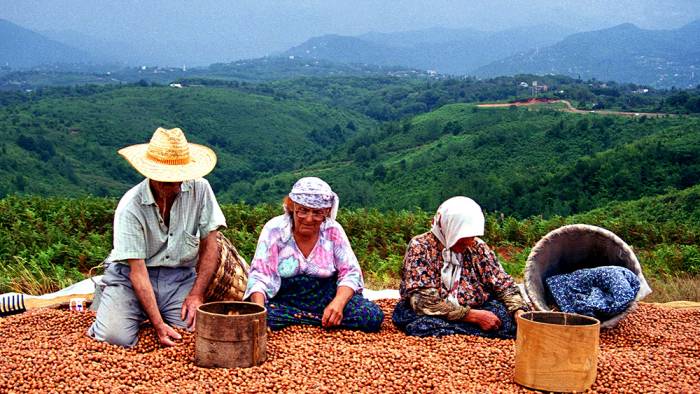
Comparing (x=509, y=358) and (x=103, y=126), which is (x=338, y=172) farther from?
(x=509, y=358)

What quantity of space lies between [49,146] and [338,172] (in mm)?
18319

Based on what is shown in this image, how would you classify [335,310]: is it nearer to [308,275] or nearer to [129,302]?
[308,275]

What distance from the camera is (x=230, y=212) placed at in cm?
921

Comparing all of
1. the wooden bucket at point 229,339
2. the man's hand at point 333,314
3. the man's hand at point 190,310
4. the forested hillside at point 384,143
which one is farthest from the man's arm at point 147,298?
the forested hillside at point 384,143

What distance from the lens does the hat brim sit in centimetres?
420

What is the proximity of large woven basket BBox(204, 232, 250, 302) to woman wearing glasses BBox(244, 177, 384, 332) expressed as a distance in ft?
0.83

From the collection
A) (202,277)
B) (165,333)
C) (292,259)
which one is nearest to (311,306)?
(292,259)

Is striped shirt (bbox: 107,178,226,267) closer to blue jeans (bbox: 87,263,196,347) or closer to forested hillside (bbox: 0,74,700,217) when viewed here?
blue jeans (bbox: 87,263,196,347)

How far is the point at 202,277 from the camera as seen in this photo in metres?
4.55

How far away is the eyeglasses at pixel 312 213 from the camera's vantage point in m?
4.47

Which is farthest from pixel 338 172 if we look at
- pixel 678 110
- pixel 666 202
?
pixel 666 202

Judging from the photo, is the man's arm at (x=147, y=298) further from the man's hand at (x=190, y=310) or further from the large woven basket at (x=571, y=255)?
the large woven basket at (x=571, y=255)

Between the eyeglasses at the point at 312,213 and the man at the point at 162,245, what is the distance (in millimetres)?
488

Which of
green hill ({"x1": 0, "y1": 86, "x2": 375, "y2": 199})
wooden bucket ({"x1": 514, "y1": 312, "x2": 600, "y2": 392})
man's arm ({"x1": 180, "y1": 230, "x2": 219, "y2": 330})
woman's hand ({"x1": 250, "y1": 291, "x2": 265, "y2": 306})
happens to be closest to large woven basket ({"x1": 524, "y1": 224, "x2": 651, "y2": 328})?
wooden bucket ({"x1": 514, "y1": 312, "x2": 600, "y2": 392})
